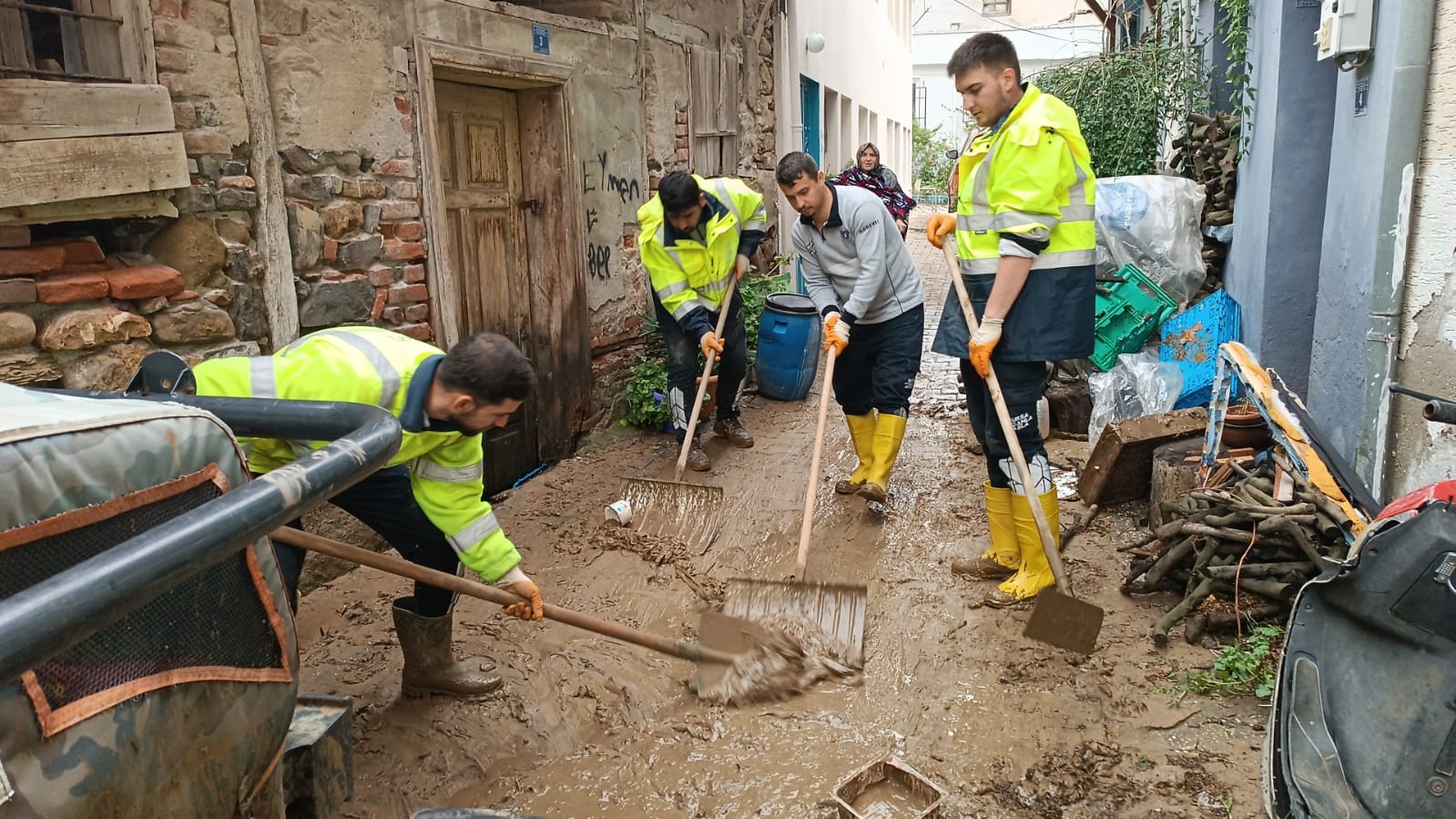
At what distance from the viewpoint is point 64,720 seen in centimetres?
101

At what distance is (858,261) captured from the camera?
4703 mm

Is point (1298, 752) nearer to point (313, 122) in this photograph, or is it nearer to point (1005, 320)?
point (1005, 320)

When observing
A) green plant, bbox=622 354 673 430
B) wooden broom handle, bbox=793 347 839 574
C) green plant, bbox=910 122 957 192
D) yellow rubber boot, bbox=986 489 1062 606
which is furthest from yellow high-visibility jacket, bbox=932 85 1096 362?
green plant, bbox=910 122 957 192

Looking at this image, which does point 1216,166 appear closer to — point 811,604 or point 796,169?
point 796,169

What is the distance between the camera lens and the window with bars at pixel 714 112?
275 inches

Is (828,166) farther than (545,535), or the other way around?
(828,166)

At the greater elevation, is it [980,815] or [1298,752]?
[1298,752]

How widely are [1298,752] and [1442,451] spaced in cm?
144

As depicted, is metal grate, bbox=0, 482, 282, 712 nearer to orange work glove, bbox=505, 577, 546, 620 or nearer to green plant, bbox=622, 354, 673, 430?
orange work glove, bbox=505, 577, 546, 620

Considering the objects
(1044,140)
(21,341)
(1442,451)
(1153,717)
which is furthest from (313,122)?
(1442,451)

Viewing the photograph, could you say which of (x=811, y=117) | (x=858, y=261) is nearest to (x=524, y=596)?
(x=858, y=261)

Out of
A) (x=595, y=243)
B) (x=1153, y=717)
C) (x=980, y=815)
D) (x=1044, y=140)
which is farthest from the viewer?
(x=595, y=243)

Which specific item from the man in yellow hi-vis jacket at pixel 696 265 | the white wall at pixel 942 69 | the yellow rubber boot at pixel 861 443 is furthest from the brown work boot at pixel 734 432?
the white wall at pixel 942 69

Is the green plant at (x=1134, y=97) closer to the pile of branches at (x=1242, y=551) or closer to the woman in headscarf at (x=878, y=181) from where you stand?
the woman in headscarf at (x=878, y=181)
